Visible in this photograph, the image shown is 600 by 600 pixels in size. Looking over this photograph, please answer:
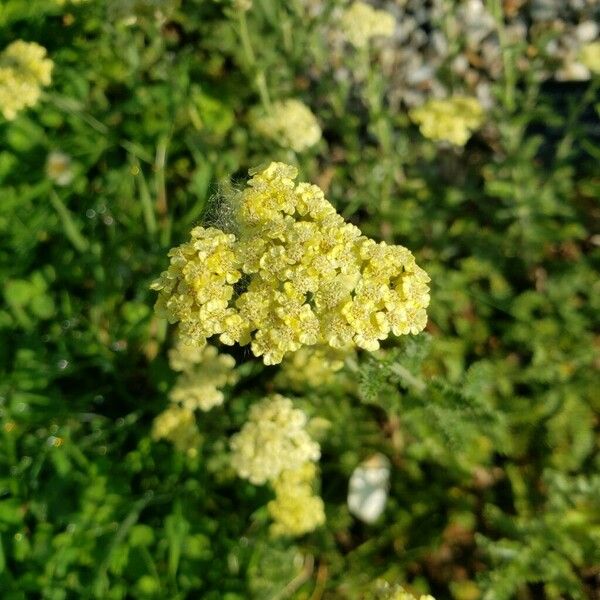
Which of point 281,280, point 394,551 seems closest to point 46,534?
point 394,551

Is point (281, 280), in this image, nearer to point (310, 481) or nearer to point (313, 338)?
point (313, 338)

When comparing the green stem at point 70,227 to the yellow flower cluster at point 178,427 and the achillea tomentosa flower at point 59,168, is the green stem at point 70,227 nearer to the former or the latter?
the achillea tomentosa flower at point 59,168

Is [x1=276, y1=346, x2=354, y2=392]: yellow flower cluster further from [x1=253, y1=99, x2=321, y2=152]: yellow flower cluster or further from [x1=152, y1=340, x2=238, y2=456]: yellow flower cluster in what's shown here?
[x1=253, y1=99, x2=321, y2=152]: yellow flower cluster

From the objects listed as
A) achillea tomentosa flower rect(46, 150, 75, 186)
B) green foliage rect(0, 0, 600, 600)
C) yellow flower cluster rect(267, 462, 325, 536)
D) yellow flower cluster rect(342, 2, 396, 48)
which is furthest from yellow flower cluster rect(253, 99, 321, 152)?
yellow flower cluster rect(267, 462, 325, 536)

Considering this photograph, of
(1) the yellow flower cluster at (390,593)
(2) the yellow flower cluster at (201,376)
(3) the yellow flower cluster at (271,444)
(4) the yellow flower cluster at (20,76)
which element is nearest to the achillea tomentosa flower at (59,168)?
(4) the yellow flower cluster at (20,76)

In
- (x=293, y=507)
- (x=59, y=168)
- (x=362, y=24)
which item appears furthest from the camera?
(x=59, y=168)

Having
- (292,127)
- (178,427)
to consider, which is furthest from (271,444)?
(292,127)

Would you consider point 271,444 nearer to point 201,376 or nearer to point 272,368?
point 201,376
